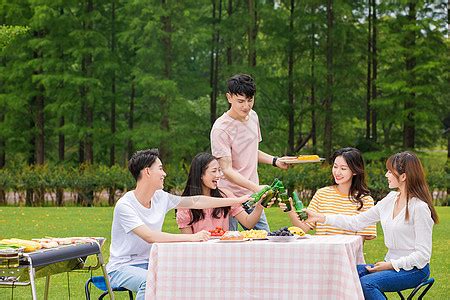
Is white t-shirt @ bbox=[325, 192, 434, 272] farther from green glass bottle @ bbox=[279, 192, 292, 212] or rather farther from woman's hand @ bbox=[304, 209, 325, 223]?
green glass bottle @ bbox=[279, 192, 292, 212]

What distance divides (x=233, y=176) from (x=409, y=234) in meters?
1.53

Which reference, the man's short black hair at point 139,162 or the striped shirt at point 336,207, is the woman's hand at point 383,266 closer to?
the striped shirt at point 336,207

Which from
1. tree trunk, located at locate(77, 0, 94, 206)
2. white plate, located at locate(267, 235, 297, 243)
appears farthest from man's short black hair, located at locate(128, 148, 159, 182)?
tree trunk, located at locate(77, 0, 94, 206)

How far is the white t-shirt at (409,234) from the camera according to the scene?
5.85m

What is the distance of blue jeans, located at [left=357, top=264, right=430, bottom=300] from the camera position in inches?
231

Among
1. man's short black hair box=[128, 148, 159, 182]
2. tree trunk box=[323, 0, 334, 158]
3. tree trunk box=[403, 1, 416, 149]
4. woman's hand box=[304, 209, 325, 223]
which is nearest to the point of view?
man's short black hair box=[128, 148, 159, 182]

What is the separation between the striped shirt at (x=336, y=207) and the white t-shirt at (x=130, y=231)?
4.40ft

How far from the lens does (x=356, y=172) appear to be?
275 inches

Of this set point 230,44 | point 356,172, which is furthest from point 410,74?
point 356,172

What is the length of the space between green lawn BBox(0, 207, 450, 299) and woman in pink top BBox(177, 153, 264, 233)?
2398mm

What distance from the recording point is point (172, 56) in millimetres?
28125

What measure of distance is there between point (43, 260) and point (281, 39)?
23.6 m

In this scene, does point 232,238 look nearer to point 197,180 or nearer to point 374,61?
point 197,180

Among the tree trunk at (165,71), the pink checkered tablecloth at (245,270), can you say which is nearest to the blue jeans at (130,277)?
the pink checkered tablecloth at (245,270)
